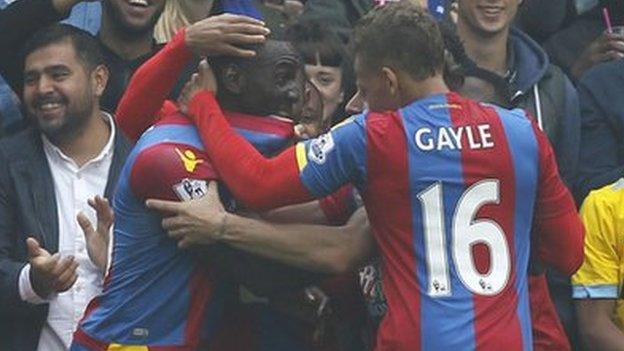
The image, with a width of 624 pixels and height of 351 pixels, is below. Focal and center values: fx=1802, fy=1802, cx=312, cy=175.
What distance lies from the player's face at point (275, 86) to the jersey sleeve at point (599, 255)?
6.22 ft

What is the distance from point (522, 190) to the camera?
5879mm

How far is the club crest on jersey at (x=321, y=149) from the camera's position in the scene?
5.83 meters

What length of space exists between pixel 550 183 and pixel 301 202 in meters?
0.83

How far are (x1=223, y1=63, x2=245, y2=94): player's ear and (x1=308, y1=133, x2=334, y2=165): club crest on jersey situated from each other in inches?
16.5

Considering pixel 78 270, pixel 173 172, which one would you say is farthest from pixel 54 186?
pixel 173 172

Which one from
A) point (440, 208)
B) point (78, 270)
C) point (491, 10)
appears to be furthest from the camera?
point (491, 10)

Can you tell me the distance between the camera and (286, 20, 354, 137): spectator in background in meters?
7.82

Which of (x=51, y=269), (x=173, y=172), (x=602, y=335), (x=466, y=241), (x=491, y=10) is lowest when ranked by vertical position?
(x=602, y=335)

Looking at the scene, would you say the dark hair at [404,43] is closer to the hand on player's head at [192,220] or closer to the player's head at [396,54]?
the player's head at [396,54]

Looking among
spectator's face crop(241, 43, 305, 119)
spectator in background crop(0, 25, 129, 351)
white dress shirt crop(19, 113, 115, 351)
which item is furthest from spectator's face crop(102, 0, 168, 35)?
spectator's face crop(241, 43, 305, 119)

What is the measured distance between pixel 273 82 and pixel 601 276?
6.80ft

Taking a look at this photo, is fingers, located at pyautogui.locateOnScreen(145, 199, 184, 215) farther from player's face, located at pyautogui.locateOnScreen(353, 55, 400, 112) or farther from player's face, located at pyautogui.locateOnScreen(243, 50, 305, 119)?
player's face, located at pyautogui.locateOnScreen(353, 55, 400, 112)

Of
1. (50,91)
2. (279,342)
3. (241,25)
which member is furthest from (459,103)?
(50,91)

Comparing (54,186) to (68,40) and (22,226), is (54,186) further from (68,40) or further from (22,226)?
(68,40)
